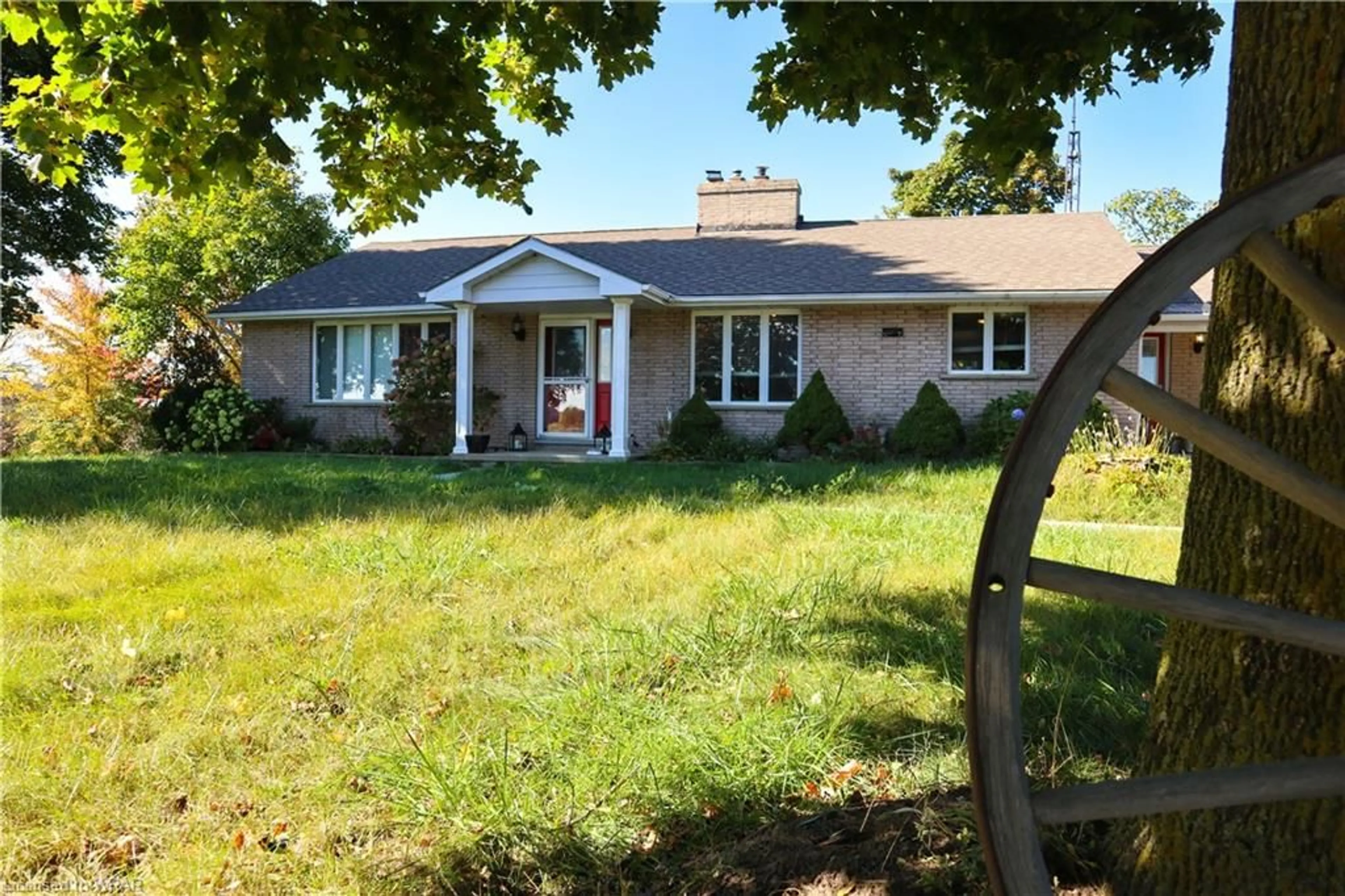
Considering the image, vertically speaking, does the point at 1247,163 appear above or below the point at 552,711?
above

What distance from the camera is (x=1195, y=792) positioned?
1062 millimetres

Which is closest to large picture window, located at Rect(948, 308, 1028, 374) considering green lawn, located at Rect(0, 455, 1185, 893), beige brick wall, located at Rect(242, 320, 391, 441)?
green lawn, located at Rect(0, 455, 1185, 893)

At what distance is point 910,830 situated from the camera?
190 centimetres

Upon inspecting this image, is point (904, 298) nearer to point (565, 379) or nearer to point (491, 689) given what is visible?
point (565, 379)

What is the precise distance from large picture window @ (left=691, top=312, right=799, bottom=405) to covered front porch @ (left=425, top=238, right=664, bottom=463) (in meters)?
1.20

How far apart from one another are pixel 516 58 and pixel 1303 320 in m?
3.71

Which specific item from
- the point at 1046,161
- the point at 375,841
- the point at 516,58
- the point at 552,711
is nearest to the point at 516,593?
the point at 552,711

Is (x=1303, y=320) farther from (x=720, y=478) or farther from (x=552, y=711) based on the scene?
(x=720, y=478)

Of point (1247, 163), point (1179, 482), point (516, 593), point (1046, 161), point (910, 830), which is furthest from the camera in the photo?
Answer: point (1179, 482)

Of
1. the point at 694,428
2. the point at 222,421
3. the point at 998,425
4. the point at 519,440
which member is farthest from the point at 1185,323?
the point at 222,421

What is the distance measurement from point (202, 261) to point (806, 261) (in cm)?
1899

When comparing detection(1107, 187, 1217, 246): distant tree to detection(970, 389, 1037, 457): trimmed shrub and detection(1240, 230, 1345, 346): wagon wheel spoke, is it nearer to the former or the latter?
detection(970, 389, 1037, 457): trimmed shrub

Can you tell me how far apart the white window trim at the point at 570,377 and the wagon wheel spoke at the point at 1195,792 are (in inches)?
558

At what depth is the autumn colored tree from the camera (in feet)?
73.5
